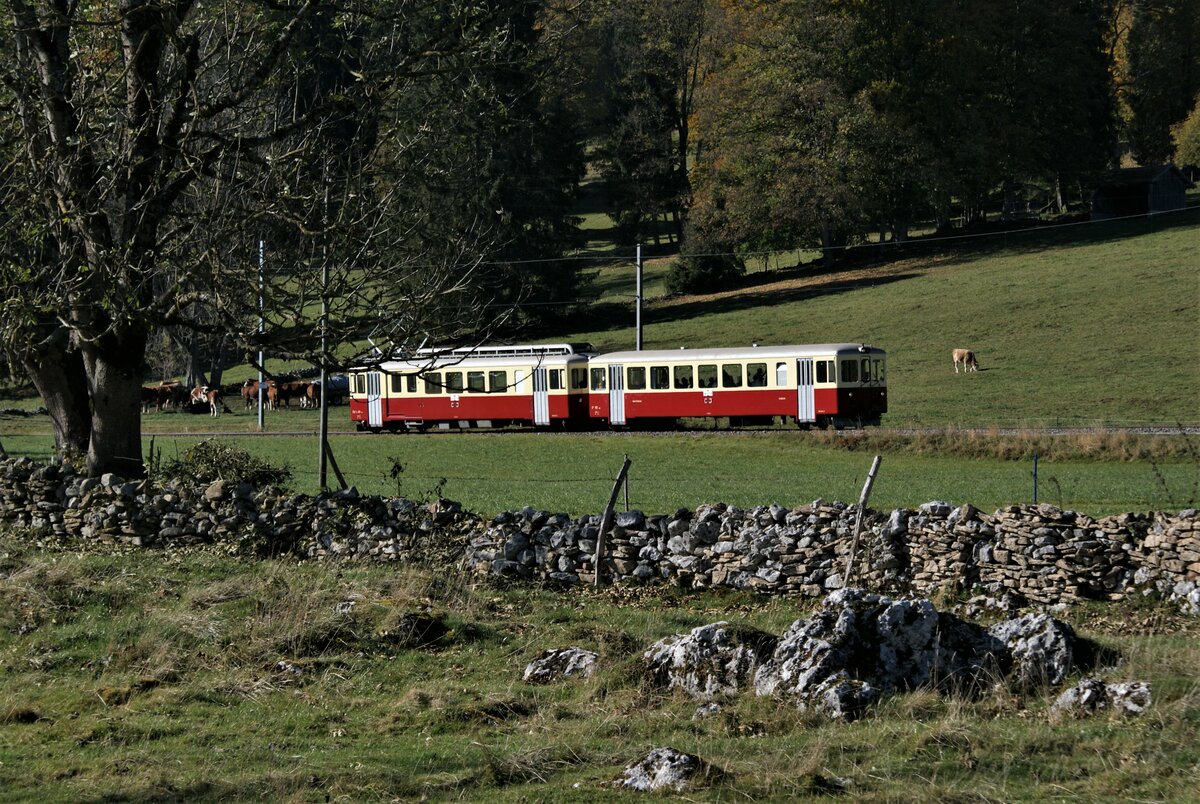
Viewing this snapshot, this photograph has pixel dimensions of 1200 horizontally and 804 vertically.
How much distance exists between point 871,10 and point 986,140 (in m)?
10.1

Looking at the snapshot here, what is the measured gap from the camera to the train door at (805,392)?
42312 mm

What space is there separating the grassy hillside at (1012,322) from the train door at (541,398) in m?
12.3

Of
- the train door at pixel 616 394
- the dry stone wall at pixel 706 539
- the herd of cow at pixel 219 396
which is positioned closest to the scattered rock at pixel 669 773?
the dry stone wall at pixel 706 539

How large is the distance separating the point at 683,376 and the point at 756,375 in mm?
2697

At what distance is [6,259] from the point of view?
16734 millimetres

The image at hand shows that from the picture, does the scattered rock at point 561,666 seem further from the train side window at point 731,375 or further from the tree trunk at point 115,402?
the train side window at point 731,375

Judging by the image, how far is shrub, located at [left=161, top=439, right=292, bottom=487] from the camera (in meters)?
18.7

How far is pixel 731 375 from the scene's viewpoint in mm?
43406

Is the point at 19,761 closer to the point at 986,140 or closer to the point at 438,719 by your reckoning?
the point at 438,719

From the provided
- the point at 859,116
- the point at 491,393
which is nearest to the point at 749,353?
the point at 491,393

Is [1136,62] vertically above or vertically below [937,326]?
above

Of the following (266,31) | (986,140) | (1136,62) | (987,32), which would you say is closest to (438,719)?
(266,31)

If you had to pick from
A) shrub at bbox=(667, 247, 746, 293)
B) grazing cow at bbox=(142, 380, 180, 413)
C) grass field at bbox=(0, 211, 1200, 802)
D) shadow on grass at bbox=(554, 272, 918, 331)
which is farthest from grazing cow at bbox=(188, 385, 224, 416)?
grass field at bbox=(0, 211, 1200, 802)

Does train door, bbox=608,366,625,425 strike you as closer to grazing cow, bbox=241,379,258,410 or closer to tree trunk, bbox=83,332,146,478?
grazing cow, bbox=241,379,258,410
